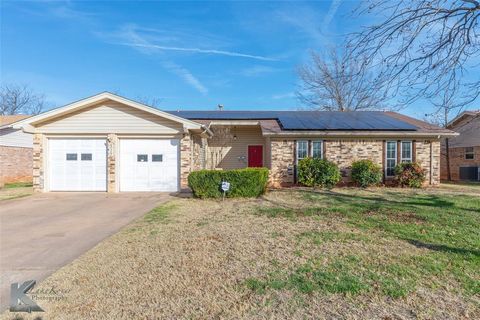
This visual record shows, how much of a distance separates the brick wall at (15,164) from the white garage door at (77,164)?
7108 millimetres

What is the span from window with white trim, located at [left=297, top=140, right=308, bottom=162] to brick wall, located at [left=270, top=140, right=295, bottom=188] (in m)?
0.31

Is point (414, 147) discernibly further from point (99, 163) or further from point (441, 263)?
point (99, 163)

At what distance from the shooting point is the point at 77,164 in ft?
41.0

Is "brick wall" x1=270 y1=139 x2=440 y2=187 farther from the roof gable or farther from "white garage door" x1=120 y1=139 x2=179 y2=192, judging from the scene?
"white garage door" x1=120 y1=139 x2=179 y2=192

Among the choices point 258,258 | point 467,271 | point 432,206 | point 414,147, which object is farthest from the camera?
point 414,147

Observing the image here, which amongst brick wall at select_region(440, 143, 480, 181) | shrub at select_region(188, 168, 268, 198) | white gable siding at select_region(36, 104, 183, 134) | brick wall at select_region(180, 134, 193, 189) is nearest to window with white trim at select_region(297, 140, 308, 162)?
shrub at select_region(188, 168, 268, 198)

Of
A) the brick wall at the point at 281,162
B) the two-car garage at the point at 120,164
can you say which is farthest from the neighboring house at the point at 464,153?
the two-car garage at the point at 120,164

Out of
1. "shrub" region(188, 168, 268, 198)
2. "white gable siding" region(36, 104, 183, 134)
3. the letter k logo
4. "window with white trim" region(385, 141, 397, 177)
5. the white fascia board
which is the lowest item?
the letter k logo

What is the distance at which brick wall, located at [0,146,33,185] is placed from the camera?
17.6m

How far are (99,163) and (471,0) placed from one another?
13.2 metres

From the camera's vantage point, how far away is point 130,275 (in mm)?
3811

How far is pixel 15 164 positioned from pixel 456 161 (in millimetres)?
30656

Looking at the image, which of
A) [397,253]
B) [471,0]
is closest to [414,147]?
[471,0]

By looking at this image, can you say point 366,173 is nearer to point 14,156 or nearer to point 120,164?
point 120,164
